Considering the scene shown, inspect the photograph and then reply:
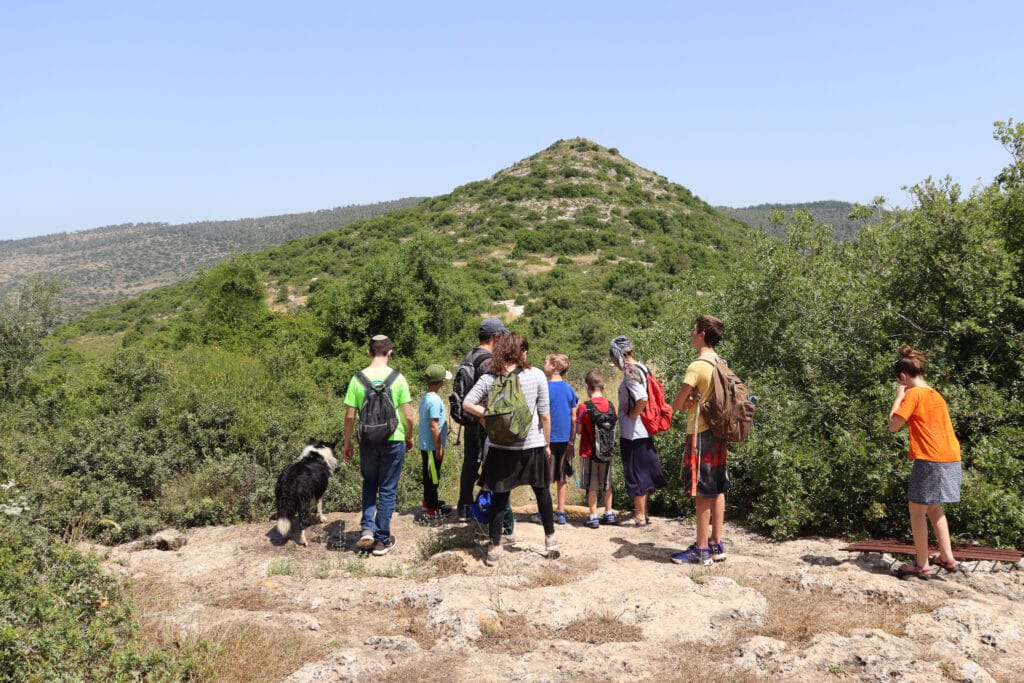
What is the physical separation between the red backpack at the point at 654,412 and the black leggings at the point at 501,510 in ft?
4.43

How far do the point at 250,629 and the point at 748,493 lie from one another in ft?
16.2

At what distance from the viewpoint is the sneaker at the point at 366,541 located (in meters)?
5.82

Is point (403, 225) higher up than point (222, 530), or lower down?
higher up

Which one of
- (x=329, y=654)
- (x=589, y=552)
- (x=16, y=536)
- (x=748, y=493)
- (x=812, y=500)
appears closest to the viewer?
(x=329, y=654)

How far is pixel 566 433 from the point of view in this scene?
6.43 m

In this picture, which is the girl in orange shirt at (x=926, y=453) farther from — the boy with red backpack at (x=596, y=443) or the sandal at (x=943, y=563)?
the boy with red backpack at (x=596, y=443)

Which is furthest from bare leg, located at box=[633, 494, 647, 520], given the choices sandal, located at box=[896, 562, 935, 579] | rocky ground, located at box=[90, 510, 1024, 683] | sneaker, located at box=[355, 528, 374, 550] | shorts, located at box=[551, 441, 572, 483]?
sneaker, located at box=[355, 528, 374, 550]

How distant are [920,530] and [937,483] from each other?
38cm

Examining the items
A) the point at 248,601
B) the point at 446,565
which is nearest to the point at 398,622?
the point at 446,565

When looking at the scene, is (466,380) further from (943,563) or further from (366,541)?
(943,563)

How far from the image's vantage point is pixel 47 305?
15.0 metres

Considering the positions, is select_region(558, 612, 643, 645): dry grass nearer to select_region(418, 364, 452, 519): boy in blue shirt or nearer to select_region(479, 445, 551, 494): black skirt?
select_region(479, 445, 551, 494): black skirt

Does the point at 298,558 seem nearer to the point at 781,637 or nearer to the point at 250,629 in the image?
the point at 250,629

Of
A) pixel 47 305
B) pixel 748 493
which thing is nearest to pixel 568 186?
pixel 47 305
